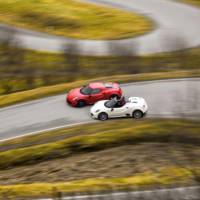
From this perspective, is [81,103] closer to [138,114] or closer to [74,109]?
[74,109]

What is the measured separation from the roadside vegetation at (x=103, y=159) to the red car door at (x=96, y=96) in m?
5.18

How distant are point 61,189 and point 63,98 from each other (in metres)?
15.9

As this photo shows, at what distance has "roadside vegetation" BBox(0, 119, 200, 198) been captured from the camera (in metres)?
16.0

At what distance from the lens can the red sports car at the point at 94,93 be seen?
3019 cm

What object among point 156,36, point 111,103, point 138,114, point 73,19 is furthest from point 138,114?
point 73,19

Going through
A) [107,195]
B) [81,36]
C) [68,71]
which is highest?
[81,36]

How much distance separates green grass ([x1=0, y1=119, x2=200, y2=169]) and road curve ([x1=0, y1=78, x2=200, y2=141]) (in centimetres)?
313

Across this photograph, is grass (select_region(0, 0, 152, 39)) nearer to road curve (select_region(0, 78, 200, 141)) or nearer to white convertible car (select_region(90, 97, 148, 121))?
road curve (select_region(0, 78, 200, 141))

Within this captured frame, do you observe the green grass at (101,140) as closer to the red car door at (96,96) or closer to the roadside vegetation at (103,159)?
the roadside vegetation at (103,159)

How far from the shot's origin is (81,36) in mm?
48219

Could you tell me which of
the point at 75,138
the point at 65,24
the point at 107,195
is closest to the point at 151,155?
the point at 107,195

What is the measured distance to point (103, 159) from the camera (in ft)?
62.7

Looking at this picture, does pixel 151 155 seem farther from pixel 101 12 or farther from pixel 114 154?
pixel 101 12

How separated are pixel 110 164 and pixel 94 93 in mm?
12675
